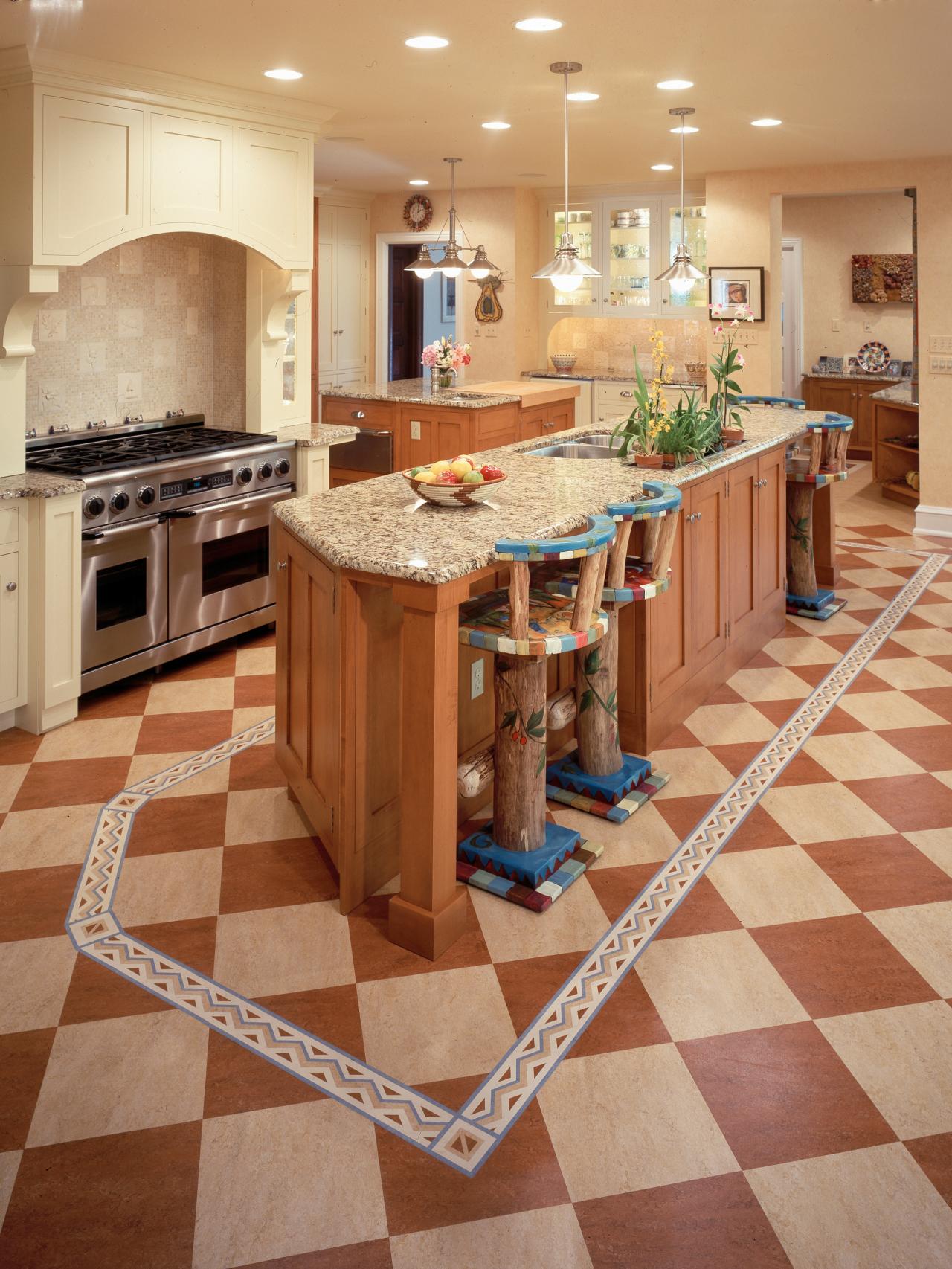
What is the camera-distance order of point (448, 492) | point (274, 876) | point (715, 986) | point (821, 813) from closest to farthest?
point (715, 986), point (274, 876), point (448, 492), point (821, 813)

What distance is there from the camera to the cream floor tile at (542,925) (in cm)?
288

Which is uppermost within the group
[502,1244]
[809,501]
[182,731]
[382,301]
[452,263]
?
[382,301]

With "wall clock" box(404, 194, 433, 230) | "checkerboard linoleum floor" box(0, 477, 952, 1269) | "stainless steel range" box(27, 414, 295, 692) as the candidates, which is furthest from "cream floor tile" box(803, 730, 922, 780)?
"wall clock" box(404, 194, 433, 230)

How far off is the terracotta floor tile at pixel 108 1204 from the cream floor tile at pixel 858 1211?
1060mm

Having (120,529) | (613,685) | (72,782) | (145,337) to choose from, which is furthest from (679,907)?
(145,337)

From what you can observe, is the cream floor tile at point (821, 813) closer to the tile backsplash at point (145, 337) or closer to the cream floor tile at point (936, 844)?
the cream floor tile at point (936, 844)

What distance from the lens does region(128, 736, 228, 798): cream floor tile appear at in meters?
3.79

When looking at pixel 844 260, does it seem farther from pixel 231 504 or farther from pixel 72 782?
pixel 72 782

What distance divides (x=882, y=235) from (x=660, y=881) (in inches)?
373

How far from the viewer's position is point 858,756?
4.12 m

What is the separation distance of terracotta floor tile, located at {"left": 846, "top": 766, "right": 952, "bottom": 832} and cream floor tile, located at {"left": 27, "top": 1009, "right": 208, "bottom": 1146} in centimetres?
230

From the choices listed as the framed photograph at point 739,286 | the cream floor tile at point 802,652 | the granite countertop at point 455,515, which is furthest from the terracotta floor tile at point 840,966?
the framed photograph at point 739,286

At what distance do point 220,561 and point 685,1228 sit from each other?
373cm

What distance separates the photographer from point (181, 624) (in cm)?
490
